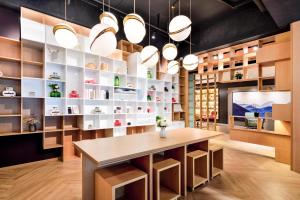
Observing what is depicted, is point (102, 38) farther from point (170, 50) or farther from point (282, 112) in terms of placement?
point (282, 112)

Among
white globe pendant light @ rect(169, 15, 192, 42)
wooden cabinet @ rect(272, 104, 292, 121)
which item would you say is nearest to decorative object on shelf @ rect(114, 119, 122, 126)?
white globe pendant light @ rect(169, 15, 192, 42)

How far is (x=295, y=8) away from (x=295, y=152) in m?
2.73

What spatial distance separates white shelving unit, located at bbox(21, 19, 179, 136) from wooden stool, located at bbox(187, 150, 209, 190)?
237 cm

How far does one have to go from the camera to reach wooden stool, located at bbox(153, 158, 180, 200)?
1.97 m

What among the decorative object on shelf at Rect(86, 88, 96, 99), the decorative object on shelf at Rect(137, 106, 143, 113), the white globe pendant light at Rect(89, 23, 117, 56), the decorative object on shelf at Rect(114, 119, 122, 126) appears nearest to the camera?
the white globe pendant light at Rect(89, 23, 117, 56)

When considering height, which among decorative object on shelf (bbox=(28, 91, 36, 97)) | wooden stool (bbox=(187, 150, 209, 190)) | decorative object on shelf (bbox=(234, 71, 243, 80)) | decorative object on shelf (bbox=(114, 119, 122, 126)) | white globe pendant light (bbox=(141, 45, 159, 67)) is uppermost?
decorative object on shelf (bbox=(234, 71, 243, 80))

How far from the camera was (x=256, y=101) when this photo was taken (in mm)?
5719

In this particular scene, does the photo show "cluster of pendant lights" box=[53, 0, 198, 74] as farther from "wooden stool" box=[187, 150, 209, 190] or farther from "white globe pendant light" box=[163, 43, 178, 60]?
"wooden stool" box=[187, 150, 209, 190]

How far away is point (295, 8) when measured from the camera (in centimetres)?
297

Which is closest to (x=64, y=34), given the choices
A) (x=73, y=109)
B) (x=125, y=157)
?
(x=125, y=157)

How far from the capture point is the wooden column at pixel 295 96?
3145 millimetres

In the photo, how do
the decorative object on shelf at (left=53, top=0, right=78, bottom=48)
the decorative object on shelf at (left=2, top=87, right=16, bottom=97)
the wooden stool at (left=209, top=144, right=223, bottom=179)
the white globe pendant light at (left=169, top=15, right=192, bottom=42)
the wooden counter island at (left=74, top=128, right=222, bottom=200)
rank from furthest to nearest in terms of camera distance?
the decorative object on shelf at (left=2, top=87, right=16, bottom=97) < the wooden stool at (left=209, top=144, right=223, bottom=179) < the white globe pendant light at (left=169, top=15, right=192, bottom=42) < the decorative object on shelf at (left=53, top=0, right=78, bottom=48) < the wooden counter island at (left=74, top=128, right=222, bottom=200)

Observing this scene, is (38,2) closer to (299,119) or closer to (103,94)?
(103,94)

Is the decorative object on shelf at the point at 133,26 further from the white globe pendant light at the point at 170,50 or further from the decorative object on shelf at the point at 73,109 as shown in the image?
the decorative object on shelf at the point at 73,109
